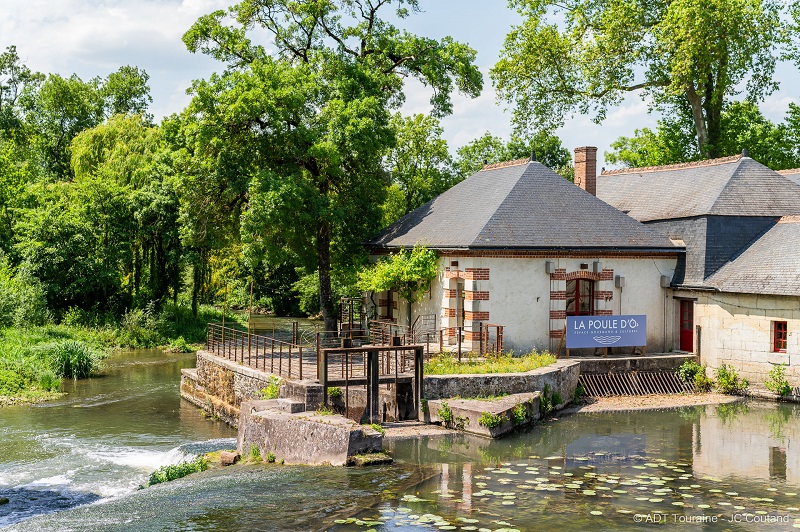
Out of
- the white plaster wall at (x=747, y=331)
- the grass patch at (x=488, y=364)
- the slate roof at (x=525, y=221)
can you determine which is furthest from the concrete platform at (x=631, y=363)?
the slate roof at (x=525, y=221)

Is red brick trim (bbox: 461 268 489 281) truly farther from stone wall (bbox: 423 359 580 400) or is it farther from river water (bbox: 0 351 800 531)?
river water (bbox: 0 351 800 531)

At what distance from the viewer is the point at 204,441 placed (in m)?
18.4

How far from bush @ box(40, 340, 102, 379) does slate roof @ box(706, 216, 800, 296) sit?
18940mm

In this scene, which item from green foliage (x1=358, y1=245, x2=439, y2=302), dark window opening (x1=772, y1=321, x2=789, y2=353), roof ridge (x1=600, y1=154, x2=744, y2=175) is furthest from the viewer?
roof ridge (x1=600, y1=154, x2=744, y2=175)

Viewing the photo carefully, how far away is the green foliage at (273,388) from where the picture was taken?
18344mm

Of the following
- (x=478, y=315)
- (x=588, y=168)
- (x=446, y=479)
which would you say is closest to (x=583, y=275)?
(x=478, y=315)

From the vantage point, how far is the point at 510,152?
4950cm

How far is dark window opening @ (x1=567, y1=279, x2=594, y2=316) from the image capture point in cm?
2312

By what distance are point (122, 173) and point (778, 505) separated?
31.1 meters

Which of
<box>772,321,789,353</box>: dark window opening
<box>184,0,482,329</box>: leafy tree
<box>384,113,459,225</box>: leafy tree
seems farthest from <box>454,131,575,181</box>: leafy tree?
<box>772,321,789,353</box>: dark window opening

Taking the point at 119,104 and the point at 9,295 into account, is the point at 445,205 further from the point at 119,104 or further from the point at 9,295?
the point at 119,104

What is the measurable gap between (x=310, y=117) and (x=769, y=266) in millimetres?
13200

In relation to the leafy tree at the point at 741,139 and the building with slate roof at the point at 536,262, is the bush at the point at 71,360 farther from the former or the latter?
the leafy tree at the point at 741,139

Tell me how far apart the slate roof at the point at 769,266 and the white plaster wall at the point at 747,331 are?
0.28 metres
